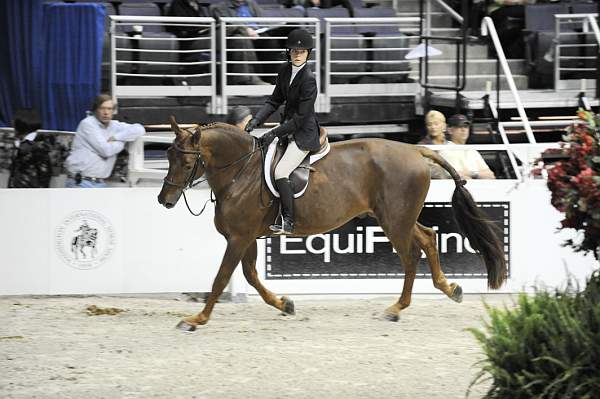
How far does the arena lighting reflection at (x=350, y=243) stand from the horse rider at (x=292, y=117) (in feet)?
3.75

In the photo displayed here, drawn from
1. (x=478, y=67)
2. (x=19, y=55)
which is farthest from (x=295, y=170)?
(x=478, y=67)

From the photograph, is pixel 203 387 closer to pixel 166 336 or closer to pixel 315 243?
pixel 166 336

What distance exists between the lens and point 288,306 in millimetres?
10922

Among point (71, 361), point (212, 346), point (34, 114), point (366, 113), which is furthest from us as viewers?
point (366, 113)

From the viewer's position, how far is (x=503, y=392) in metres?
6.72

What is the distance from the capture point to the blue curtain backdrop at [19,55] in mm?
13578

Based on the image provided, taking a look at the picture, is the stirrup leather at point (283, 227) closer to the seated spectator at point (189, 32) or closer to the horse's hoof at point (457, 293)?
the horse's hoof at point (457, 293)

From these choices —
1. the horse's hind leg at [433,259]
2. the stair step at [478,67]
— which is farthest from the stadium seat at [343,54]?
the horse's hind leg at [433,259]

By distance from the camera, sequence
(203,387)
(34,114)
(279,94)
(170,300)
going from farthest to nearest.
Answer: (34,114)
(170,300)
(279,94)
(203,387)


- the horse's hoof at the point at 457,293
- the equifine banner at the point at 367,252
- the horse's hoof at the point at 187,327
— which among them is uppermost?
the equifine banner at the point at 367,252

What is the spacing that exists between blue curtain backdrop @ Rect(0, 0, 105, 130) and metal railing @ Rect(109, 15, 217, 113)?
30 centimetres

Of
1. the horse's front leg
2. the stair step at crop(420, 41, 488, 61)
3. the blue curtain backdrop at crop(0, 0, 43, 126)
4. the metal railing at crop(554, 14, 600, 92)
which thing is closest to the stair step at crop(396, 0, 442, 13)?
the stair step at crop(420, 41, 488, 61)

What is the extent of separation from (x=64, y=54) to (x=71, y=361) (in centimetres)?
565

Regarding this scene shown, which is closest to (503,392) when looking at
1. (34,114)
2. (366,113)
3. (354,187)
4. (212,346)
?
(212,346)
